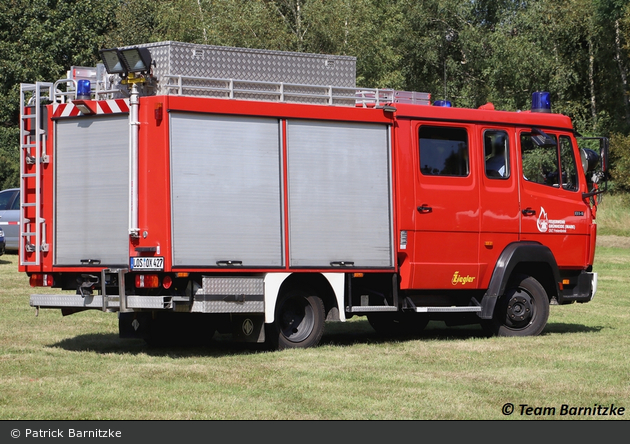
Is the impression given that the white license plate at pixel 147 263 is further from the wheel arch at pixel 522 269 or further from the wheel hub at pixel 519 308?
the wheel hub at pixel 519 308

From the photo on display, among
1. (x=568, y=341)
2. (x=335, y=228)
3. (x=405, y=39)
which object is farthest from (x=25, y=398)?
(x=405, y=39)

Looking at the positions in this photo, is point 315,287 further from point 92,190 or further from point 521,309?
point 521,309

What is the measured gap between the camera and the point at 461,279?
12312 millimetres

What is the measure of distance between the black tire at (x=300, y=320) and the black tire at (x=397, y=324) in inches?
74.9

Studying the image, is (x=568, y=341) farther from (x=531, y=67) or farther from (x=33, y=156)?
(x=531, y=67)

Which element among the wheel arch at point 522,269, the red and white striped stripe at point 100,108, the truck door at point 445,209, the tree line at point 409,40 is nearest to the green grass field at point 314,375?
the wheel arch at point 522,269

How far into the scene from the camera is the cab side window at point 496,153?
1257cm

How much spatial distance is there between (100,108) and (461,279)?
473cm

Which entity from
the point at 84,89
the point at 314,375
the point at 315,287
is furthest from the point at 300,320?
the point at 84,89

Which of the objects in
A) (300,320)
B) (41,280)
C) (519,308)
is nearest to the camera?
(41,280)

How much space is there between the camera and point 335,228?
1140cm

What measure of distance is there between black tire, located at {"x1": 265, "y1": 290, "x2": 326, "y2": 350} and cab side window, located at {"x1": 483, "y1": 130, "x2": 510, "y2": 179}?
2867 millimetres

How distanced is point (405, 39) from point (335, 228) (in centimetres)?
4175
